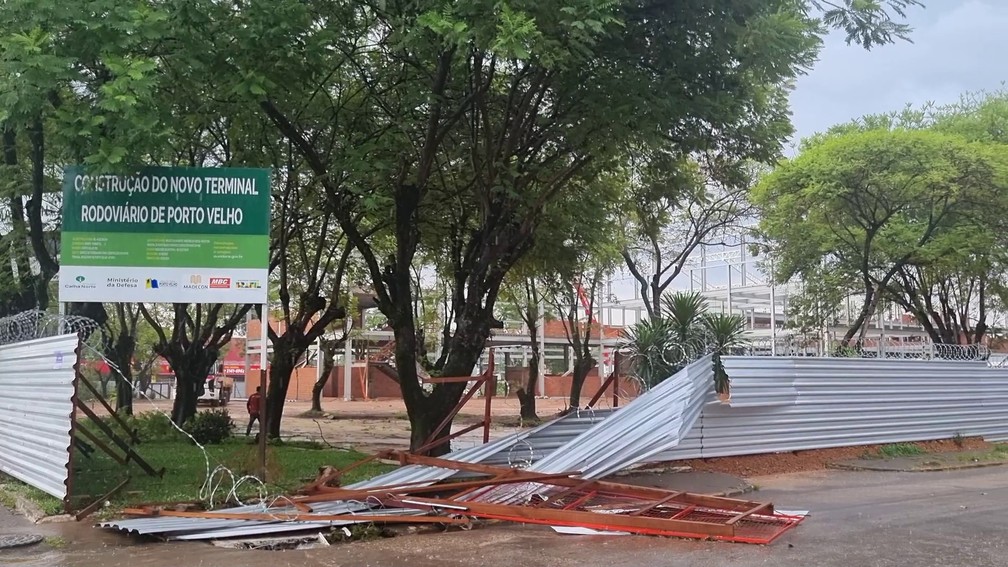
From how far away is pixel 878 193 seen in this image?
22.4 m

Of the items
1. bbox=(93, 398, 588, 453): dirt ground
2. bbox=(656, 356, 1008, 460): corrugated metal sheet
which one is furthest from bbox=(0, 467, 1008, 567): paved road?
bbox=(93, 398, 588, 453): dirt ground

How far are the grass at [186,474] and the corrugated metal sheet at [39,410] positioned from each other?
1.64 feet

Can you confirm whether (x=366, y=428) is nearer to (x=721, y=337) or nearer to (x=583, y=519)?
(x=721, y=337)

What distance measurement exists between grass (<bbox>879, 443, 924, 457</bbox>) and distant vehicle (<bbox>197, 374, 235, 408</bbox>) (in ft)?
68.5

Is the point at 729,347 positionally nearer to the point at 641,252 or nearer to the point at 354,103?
Result: the point at 354,103

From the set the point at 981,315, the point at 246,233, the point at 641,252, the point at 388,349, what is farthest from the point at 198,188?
the point at 388,349

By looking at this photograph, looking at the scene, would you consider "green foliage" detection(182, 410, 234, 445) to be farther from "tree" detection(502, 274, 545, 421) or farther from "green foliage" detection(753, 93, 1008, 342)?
"green foliage" detection(753, 93, 1008, 342)

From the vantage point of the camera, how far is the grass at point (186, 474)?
10.9 meters

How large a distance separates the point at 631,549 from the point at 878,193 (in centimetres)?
1699

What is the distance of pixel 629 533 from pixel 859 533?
2.42m

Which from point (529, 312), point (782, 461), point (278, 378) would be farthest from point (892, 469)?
point (529, 312)

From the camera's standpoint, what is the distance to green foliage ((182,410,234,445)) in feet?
61.7

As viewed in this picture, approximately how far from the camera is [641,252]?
30.1 meters

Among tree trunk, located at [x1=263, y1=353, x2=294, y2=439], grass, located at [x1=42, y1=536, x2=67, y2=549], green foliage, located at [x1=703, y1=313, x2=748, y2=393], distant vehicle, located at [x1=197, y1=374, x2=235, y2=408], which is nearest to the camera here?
grass, located at [x1=42, y1=536, x2=67, y2=549]
